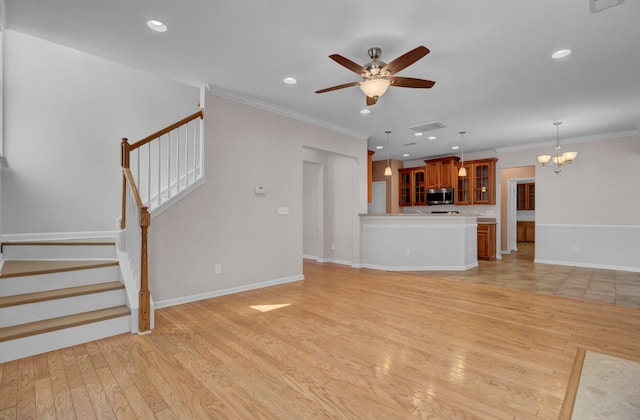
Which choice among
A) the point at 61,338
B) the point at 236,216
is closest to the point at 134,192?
the point at 61,338

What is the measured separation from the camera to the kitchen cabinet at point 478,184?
311 inches

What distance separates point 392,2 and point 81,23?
9.07 feet

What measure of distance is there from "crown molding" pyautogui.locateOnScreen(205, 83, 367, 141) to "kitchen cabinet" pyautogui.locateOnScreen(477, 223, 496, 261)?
4099mm

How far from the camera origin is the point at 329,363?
90.7 inches

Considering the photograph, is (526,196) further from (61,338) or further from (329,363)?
(61,338)

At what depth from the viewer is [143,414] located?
172 cm

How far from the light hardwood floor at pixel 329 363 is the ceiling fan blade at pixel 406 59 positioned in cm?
242

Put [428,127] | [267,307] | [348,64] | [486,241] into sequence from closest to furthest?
[348,64], [267,307], [428,127], [486,241]

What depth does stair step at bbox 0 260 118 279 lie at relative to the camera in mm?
2778

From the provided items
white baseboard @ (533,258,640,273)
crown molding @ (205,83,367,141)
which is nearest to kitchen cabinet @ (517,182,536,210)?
white baseboard @ (533,258,640,273)

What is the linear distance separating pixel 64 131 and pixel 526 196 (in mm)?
13137

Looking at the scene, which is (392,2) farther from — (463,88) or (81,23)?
(81,23)

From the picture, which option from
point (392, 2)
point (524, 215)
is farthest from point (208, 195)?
point (524, 215)

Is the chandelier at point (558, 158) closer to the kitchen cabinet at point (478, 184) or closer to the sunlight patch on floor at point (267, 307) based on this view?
the kitchen cabinet at point (478, 184)
